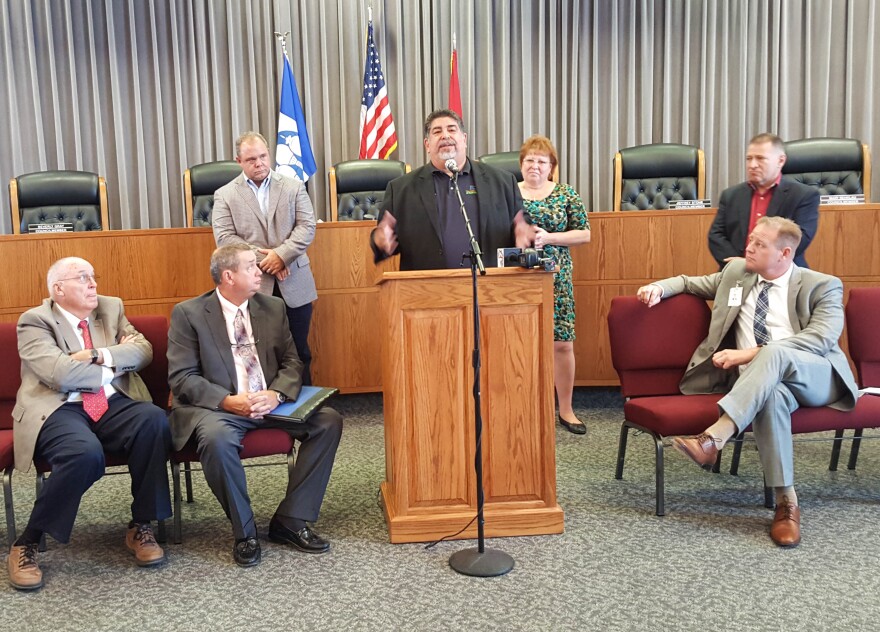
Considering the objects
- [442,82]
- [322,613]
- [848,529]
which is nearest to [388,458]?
[322,613]

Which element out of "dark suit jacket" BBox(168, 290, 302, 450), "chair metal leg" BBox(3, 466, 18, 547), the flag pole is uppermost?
the flag pole

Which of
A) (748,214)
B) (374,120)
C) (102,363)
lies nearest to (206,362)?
(102,363)

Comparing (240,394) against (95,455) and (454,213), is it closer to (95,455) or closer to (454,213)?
(95,455)

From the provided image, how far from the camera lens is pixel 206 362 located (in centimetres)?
288

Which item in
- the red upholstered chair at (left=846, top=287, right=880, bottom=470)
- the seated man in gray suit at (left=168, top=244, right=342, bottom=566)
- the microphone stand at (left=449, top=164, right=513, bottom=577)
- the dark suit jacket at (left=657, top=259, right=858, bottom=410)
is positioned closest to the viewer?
the microphone stand at (left=449, top=164, right=513, bottom=577)

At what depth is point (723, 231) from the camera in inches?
152

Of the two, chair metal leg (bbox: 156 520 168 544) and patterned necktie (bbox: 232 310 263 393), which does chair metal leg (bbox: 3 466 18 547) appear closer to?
chair metal leg (bbox: 156 520 168 544)

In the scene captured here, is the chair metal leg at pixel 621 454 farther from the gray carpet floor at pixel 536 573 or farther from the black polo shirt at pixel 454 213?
the black polo shirt at pixel 454 213

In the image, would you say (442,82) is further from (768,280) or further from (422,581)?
(422,581)

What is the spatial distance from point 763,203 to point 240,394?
2602 mm

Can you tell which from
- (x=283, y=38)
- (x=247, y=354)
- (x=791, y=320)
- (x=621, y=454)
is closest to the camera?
(x=247, y=354)

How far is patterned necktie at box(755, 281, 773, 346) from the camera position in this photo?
311 cm

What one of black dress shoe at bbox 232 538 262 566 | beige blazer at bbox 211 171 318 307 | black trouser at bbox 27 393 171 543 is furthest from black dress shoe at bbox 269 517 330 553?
beige blazer at bbox 211 171 318 307

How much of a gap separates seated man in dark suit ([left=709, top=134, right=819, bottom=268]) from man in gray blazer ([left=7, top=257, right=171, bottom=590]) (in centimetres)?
273
